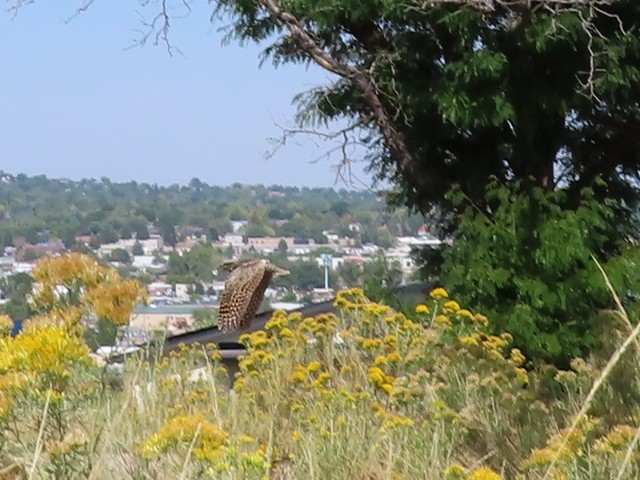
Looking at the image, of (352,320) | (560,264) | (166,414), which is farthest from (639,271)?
(166,414)

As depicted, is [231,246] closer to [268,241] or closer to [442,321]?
[268,241]

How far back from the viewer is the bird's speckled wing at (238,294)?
8328mm

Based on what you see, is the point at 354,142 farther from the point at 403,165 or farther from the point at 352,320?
the point at 352,320

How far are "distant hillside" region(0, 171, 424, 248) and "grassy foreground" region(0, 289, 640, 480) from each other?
4.76 m

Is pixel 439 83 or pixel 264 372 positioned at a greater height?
pixel 439 83

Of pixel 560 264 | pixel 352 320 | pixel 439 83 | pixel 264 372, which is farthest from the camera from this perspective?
pixel 439 83

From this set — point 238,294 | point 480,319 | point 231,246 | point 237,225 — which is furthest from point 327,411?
point 237,225

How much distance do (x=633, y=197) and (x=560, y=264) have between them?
230 centimetres

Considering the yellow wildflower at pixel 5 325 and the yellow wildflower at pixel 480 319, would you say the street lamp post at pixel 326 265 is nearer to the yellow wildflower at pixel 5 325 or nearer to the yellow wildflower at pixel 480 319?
the yellow wildflower at pixel 480 319

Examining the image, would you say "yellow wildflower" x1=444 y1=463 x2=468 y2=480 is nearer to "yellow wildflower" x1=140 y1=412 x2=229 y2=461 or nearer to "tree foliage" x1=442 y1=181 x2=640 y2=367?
"yellow wildflower" x1=140 y1=412 x2=229 y2=461

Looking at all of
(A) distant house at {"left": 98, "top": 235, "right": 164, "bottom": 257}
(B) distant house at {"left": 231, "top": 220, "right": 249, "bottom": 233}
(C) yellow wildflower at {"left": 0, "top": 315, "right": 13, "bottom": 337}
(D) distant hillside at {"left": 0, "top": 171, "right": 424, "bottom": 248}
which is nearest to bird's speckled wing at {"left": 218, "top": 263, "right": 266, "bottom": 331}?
(D) distant hillside at {"left": 0, "top": 171, "right": 424, "bottom": 248}

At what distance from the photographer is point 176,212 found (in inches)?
734

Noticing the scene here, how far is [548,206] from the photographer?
806 cm

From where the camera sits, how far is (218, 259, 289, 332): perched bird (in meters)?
8.33
